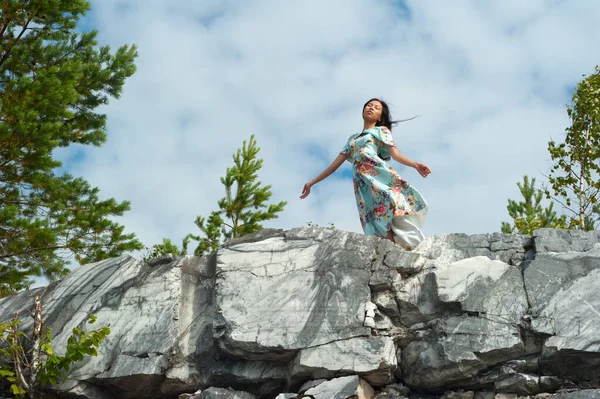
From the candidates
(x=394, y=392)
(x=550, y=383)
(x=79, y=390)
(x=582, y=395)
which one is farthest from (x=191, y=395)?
(x=582, y=395)

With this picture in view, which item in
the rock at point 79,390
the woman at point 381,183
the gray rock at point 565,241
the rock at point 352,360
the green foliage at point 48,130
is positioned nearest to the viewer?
the rock at point 352,360

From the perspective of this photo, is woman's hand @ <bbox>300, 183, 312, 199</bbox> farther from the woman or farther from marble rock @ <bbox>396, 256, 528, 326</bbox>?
marble rock @ <bbox>396, 256, 528, 326</bbox>

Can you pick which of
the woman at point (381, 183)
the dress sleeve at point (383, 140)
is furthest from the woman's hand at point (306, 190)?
the dress sleeve at point (383, 140)

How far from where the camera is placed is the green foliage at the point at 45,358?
5.77 metres

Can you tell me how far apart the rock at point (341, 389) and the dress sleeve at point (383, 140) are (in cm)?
232

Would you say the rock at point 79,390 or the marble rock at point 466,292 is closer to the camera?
the marble rock at point 466,292

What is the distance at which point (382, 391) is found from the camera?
17.9 feet

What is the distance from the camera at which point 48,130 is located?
30.8 ft

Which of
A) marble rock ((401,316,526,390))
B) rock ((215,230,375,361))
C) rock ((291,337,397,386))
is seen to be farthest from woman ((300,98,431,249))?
rock ((291,337,397,386))

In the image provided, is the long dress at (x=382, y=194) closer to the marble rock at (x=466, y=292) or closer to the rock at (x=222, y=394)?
the marble rock at (x=466, y=292)

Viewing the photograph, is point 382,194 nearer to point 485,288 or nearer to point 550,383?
point 485,288

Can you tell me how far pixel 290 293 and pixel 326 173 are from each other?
158cm

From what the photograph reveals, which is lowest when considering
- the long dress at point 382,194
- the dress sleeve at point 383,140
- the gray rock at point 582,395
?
the gray rock at point 582,395

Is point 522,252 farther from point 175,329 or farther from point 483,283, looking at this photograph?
point 175,329
